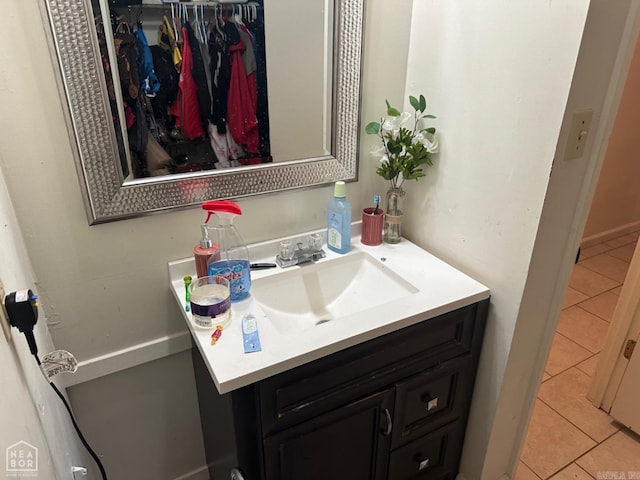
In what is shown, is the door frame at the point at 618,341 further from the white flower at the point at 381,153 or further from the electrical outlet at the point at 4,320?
the electrical outlet at the point at 4,320

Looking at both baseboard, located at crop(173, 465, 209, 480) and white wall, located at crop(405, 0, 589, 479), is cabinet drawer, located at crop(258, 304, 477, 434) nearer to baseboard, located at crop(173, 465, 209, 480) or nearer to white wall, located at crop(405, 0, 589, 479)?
white wall, located at crop(405, 0, 589, 479)

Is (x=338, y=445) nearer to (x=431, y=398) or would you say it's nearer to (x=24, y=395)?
(x=431, y=398)

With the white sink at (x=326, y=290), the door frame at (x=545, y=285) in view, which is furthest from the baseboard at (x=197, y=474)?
the door frame at (x=545, y=285)

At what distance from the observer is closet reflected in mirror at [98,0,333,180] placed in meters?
0.97

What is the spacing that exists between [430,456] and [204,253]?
36.0 inches

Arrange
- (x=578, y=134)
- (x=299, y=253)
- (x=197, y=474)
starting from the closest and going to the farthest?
(x=578, y=134) < (x=299, y=253) < (x=197, y=474)

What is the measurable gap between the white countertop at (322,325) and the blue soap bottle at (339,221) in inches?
1.3

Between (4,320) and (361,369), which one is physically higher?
(4,320)

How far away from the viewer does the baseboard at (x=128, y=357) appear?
1.17m

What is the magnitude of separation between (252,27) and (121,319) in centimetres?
82

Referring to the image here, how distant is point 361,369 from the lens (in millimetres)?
1045

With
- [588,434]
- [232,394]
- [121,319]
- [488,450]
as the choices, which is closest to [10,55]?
[121,319]
